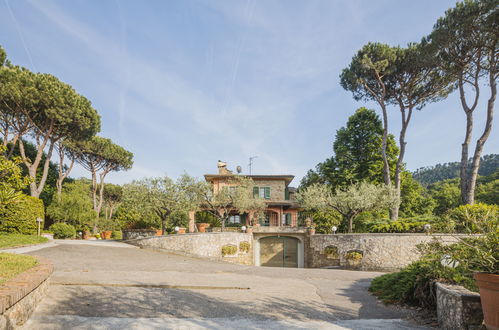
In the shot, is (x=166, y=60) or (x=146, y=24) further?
(x=166, y=60)

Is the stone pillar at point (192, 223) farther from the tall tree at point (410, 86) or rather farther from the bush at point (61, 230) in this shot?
the tall tree at point (410, 86)

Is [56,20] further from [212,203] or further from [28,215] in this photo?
[212,203]

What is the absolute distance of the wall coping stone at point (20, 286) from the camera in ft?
13.0

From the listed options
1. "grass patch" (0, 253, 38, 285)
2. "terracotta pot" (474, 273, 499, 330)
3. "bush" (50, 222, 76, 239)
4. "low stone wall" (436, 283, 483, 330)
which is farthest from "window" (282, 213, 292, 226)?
"terracotta pot" (474, 273, 499, 330)

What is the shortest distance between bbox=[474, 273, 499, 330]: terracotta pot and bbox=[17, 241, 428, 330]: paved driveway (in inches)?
59.2

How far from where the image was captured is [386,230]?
18781 millimetres

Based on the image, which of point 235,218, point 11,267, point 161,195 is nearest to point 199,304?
point 11,267

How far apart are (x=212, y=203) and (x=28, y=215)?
1201 centimetres

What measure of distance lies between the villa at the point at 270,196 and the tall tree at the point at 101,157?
44.2ft

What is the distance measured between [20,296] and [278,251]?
21.1 metres

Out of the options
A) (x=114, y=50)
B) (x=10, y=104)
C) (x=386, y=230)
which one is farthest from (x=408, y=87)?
(x=10, y=104)

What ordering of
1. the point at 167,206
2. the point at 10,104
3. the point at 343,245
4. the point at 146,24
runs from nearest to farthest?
1. the point at 146,24
2. the point at 343,245
3. the point at 167,206
4. the point at 10,104

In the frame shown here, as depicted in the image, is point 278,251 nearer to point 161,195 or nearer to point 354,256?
point 354,256

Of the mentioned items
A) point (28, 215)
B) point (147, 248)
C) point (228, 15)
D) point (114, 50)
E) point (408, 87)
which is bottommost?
point (147, 248)
